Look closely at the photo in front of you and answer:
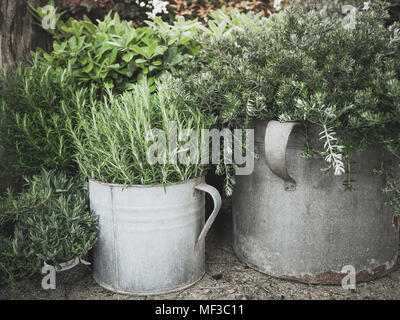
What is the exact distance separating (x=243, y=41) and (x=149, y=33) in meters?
0.60

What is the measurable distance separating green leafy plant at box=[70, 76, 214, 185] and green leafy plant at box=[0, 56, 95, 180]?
0.62ft

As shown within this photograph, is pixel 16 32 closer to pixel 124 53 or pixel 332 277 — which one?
pixel 124 53

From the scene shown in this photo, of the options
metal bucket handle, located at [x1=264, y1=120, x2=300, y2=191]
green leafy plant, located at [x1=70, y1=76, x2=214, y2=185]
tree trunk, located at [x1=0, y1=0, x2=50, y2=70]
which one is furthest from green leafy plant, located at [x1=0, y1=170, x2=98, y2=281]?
tree trunk, located at [x1=0, y1=0, x2=50, y2=70]

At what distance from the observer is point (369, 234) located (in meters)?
1.93

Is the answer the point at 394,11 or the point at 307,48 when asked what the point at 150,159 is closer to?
the point at 307,48

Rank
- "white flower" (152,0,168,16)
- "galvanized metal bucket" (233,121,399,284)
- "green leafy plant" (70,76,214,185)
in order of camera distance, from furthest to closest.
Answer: "white flower" (152,0,168,16) → "galvanized metal bucket" (233,121,399,284) → "green leafy plant" (70,76,214,185)

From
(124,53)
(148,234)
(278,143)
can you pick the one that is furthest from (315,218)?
(124,53)

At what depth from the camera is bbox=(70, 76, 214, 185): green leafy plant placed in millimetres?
1740

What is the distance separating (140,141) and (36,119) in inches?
26.7

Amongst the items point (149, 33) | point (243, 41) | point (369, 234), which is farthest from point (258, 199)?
point (149, 33)

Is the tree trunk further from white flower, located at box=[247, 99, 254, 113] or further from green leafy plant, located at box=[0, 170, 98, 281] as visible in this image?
white flower, located at box=[247, 99, 254, 113]

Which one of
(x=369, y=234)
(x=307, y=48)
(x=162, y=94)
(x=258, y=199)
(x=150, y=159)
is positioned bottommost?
(x=369, y=234)

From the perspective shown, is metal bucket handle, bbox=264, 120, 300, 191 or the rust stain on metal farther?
the rust stain on metal

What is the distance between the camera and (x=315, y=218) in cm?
189
